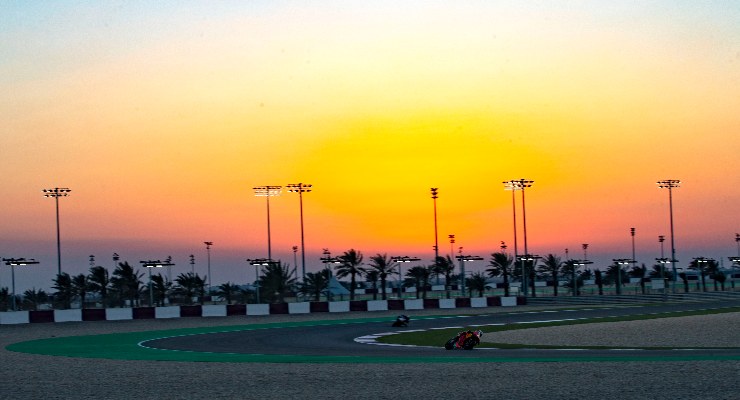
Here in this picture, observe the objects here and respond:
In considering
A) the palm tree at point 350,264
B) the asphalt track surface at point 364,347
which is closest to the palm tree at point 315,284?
the palm tree at point 350,264

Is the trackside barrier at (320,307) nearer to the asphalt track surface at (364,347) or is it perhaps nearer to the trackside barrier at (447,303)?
the trackside barrier at (447,303)

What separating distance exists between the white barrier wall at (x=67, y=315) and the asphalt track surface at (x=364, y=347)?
58.6ft

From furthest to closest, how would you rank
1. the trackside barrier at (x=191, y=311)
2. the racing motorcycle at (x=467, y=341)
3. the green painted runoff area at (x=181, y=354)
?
the trackside barrier at (x=191, y=311) → the racing motorcycle at (x=467, y=341) → the green painted runoff area at (x=181, y=354)

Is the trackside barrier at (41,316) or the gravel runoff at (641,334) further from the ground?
the trackside barrier at (41,316)

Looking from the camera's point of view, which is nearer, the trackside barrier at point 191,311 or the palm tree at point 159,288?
the trackside barrier at point 191,311

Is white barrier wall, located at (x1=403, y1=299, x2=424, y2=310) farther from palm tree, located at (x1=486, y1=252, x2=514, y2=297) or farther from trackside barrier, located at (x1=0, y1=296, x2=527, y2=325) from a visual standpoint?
palm tree, located at (x1=486, y1=252, x2=514, y2=297)

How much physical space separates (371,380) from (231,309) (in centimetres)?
4795

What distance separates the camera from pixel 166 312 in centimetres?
6788

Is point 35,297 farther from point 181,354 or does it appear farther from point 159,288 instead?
point 181,354

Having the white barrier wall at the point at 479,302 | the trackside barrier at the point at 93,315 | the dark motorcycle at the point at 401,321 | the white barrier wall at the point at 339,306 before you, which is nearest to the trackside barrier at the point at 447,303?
the white barrier wall at the point at 479,302

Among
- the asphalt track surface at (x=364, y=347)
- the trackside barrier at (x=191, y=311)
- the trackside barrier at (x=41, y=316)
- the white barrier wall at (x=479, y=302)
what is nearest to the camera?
the asphalt track surface at (x=364, y=347)

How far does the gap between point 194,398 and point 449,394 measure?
5484mm

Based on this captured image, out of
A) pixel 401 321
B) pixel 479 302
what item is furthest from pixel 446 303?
pixel 401 321

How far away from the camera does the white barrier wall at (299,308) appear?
71.9m
